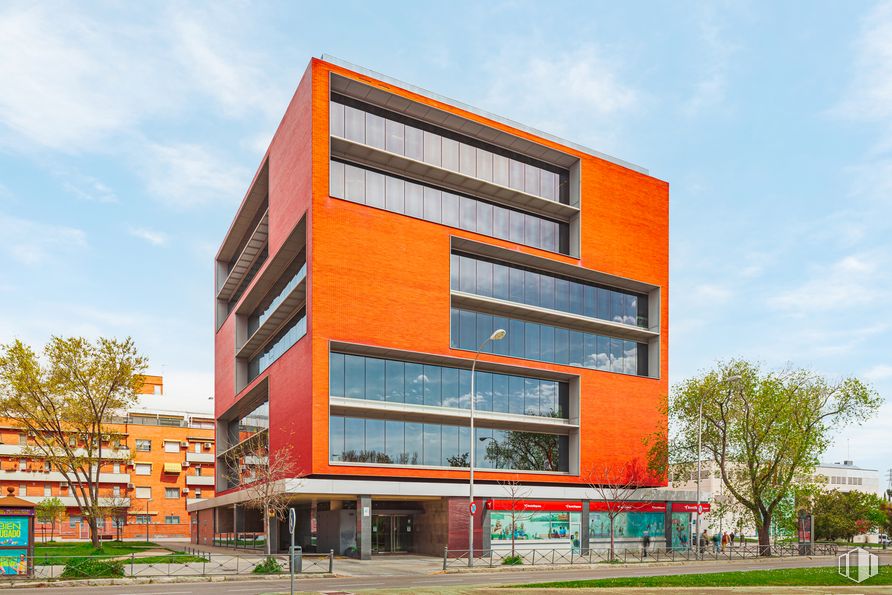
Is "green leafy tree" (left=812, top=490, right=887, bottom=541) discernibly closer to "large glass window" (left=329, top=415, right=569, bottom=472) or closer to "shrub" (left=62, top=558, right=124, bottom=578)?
"large glass window" (left=329, top=415, right=569, bottom=472)

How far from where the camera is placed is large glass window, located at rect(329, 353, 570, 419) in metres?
47.4

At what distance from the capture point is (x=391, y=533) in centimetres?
5072

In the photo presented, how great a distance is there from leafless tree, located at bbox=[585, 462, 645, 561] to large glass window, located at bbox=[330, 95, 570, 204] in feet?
63.9

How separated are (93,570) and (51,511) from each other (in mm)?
53601

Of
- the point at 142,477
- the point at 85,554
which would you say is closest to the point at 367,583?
the point at 85,554

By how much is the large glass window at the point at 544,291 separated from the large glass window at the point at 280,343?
10.2 metres

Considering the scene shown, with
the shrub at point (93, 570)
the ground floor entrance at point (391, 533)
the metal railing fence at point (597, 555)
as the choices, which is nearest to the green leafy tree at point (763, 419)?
the metal railing fence at point (597, 555)

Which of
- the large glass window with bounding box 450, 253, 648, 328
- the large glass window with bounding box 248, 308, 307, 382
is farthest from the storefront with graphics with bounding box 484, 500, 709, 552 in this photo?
the large glass window with bounding box 248, 308, 307, 382

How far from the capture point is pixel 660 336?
61625mm

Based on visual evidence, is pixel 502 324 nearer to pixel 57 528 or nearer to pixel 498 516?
pixel 498 516

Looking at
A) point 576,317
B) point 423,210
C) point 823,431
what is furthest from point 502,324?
point 823,431

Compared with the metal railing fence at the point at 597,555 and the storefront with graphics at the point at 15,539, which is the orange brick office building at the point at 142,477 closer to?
the metal railing fence at the point at 597,555

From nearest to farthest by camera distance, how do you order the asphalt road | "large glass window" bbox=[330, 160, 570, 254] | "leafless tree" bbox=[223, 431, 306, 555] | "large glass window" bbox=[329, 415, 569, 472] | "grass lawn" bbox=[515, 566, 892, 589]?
"grass lawn" bbox=[515, 566, 892, 589]
the asphalt road
"leafless tree" bbox=[223, 431, 306, 555]
"large glass window" bbox=[329, 415, 569, 472]
"large glass window" bbox=[330, 160, 570, 254]

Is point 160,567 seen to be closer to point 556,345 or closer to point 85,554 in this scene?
point 85,554
